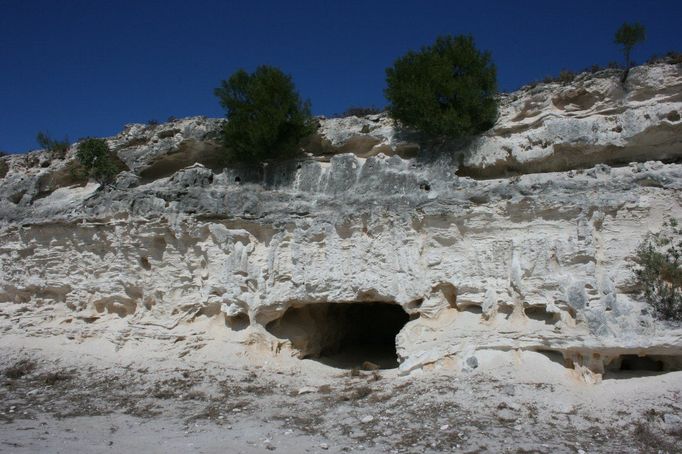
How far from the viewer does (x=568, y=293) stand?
10.8 metres

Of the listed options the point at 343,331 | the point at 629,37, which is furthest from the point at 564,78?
the point at 343,331

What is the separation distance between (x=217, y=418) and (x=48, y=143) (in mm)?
14154

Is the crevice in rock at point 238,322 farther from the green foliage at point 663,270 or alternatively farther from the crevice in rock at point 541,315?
the green foliage at point 663,270

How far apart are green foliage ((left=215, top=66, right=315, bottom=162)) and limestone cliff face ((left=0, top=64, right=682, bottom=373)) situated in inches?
24.2

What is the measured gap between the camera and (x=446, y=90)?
44.5 feet

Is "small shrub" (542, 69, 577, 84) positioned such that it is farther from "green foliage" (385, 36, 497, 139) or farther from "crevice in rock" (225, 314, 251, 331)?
"crevice in rock" (225, 314, 251, 331)

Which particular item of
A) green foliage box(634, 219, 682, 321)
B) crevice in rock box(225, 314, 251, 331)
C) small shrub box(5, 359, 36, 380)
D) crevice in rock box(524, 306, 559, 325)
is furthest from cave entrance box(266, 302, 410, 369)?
green foliage box(634, 219, 682, 321)

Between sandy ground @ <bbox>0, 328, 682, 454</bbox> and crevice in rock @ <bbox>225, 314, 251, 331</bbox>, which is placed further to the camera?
crevice in rock @ <bbox>225, 314, 251, 331</bbox>

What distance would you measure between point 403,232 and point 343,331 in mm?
5076

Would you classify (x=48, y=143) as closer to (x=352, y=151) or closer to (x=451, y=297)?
(x=352, y=151)

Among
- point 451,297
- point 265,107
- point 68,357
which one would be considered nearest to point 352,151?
point 265,107

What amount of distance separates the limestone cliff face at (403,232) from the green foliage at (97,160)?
0.51 m

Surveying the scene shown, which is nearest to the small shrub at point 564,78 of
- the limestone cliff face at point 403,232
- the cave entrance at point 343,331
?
the limestone cliff face at point 403,232

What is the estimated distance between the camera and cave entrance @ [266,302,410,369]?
47.0ft
